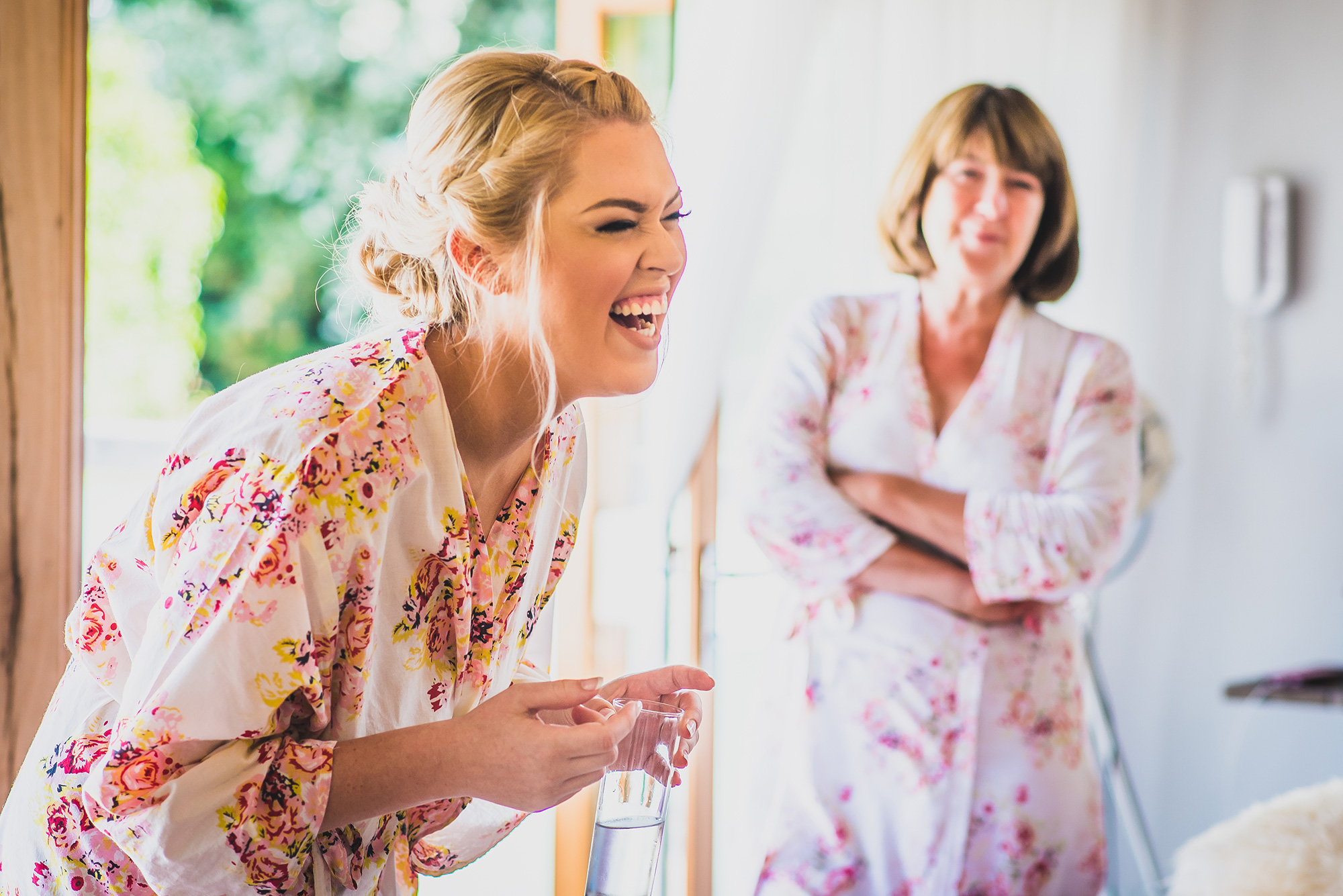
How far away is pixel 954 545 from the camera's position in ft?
4.67

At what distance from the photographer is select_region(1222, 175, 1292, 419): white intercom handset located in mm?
2176

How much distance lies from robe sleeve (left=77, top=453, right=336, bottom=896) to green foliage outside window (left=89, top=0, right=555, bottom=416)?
5.75m

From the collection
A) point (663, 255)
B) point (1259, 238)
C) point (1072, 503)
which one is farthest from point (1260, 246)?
point (663, 255)

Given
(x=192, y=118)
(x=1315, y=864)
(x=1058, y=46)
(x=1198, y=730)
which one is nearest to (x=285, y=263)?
(x=192, y=118)

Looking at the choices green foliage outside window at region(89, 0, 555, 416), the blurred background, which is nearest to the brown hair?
the blurred background

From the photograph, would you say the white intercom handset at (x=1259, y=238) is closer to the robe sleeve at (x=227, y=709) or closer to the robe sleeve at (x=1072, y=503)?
the robe sleeve at (x=1072, y=503)

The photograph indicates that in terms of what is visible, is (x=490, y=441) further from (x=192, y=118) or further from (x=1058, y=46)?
(x=192, y=118)

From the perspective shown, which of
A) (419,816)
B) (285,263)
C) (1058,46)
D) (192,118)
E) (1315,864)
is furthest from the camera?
(285,263)

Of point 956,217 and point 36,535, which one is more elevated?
point 956,217

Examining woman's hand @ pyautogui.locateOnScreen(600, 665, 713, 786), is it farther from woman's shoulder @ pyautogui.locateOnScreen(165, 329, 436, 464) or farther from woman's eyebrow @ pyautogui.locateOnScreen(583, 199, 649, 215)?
woman's eyebrow @ pyautogui.locateOnScreen(583, 199, 649, 215)

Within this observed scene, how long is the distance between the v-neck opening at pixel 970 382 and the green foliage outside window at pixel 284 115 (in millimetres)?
5180

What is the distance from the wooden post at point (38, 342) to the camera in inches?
45.7

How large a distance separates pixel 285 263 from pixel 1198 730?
20.0 ft

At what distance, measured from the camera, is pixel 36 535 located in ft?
3.93
